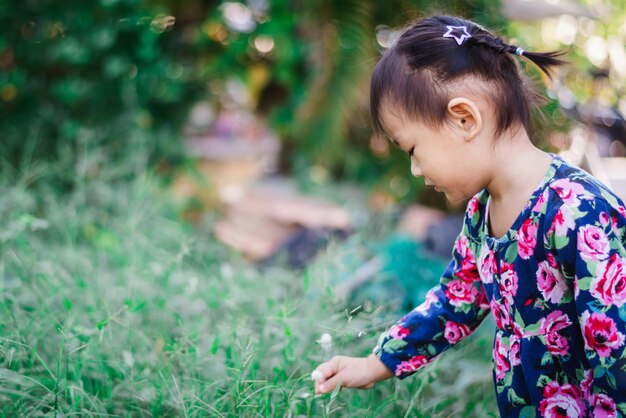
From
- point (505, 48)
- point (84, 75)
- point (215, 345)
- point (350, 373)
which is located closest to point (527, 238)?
point (505, 48)

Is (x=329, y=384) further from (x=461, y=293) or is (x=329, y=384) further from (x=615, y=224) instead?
(x=615, y=224)

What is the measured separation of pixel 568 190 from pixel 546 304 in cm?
22

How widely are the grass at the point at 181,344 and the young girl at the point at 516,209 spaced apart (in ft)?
0.78

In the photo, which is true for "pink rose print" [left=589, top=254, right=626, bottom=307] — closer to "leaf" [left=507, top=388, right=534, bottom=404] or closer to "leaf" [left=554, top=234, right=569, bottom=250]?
"leaf" [left=554, top=234, right=569, bottom=250]

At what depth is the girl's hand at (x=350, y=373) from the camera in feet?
4.42

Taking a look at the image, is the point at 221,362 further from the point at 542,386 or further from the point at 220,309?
the point at 542,386

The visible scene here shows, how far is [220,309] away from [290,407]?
700 mm

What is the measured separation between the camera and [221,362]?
5.06 feet

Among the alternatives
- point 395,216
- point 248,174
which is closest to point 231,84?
point 248,174

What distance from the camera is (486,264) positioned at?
4.17ft

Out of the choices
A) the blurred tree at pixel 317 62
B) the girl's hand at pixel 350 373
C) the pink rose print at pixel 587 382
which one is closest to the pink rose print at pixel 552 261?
the pink rose print at pixel 587 382

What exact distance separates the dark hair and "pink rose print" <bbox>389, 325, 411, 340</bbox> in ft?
1.54

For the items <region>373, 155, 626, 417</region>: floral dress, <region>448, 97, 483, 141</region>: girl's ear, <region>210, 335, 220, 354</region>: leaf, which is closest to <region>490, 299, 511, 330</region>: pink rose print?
<region>373, 155, 626, 417</region>: floral dress

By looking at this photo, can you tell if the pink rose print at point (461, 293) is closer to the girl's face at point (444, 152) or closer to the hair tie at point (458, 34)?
the girl's face at point (444, 152)
